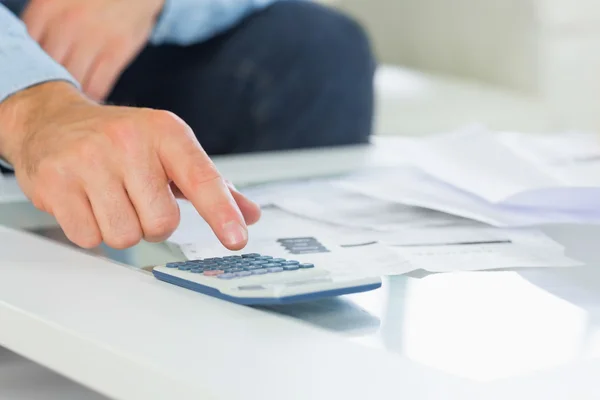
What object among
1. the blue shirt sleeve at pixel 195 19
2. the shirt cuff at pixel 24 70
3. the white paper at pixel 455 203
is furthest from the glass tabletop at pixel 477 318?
the blue shirt sleeve at pixel 195 19

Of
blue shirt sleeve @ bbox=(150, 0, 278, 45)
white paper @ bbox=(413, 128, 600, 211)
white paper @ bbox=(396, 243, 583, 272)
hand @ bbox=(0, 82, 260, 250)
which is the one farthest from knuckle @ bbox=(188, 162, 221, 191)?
blue shirt sleeve @ bbox=(150, 0, 278, 45)

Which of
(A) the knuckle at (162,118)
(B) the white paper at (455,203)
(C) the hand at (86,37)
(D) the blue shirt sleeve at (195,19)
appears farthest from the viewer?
(D) the blue shirt sleeve at (195,19)

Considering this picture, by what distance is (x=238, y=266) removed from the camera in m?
0.46

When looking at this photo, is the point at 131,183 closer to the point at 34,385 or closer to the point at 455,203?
the point at 34,385

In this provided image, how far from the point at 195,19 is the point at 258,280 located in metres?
0.75

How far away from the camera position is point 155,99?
1.15 metres

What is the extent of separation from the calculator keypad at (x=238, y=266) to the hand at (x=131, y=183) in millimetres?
20

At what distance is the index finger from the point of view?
19.6 inches

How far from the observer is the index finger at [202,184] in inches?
19.6

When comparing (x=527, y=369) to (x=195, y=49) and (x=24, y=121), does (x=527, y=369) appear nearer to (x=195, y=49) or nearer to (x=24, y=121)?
(x=24, y=121)

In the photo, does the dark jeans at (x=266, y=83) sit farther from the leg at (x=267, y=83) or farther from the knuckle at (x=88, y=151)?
the knuckle at (x=88, y=151)

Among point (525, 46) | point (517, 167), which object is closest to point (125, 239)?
point (517, 167)

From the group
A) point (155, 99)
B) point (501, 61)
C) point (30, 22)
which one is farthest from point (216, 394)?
point (501, 61)

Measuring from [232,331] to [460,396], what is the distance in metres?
0.11
